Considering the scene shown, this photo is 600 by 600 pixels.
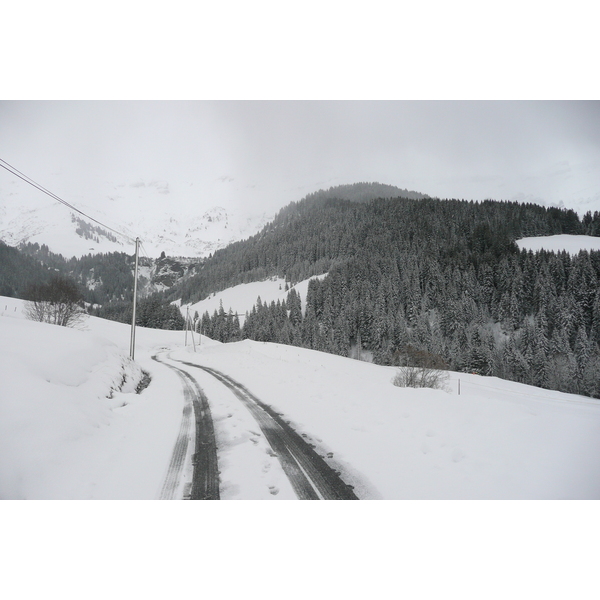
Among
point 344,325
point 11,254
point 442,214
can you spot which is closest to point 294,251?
point 442,214

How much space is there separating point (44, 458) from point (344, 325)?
219 ft

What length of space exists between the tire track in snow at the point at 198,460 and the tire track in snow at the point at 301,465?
1140mm

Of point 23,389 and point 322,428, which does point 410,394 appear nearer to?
point 322,428

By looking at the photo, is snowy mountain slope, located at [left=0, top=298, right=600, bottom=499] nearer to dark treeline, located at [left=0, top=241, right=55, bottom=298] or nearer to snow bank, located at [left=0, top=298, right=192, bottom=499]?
snow bank, located at [left=0, top=298, right=192, bottom=499]

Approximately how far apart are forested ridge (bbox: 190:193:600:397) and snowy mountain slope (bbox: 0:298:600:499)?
26.9 feet

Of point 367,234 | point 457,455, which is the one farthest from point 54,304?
point 367,234

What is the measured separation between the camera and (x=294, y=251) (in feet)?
451

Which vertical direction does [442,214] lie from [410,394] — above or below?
above

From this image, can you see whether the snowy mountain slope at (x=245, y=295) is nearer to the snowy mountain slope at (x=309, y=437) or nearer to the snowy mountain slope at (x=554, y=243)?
the snowy mountain slope at (x=554, y=243)

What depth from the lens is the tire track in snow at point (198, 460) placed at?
151 inches

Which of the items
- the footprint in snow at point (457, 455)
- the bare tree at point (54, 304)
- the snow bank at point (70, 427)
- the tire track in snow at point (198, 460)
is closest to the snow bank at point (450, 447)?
the footprint in snow at point (457, 455)

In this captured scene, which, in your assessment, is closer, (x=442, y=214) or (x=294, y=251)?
(x=442, y=214)

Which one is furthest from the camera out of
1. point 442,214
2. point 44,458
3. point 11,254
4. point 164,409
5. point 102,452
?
point 442,214

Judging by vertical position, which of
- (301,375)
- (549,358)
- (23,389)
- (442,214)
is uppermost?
(442,214)
